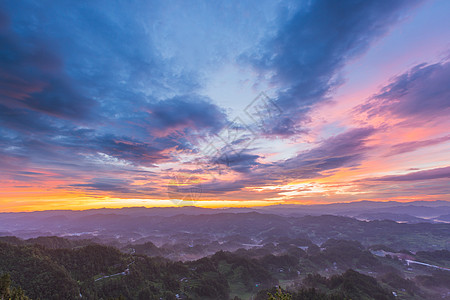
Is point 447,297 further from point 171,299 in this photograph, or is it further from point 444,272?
point 171,299

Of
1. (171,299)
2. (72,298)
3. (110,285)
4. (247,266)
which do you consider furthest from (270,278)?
(72,298)

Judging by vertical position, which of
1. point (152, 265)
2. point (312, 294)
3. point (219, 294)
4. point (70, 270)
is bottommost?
point (219, 294)

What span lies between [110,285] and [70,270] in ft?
118

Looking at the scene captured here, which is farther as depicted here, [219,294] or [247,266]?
[247,266]

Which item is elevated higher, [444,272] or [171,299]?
[171,299]

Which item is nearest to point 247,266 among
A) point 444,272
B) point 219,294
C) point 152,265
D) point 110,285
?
point 219,294

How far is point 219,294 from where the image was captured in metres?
134

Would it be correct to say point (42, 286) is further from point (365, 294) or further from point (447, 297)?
point (447, 297)

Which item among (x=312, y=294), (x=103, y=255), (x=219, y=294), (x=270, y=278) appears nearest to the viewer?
(x=312, y=294)

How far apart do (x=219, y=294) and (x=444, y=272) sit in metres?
241

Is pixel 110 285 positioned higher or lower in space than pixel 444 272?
higher

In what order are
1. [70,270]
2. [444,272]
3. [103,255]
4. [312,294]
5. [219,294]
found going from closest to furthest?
[312,294]
[70,270]
[219,294]
[103,255]
[444,272]

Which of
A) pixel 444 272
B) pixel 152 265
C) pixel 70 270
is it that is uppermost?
pixel 70 270

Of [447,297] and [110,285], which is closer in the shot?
[110,285]
